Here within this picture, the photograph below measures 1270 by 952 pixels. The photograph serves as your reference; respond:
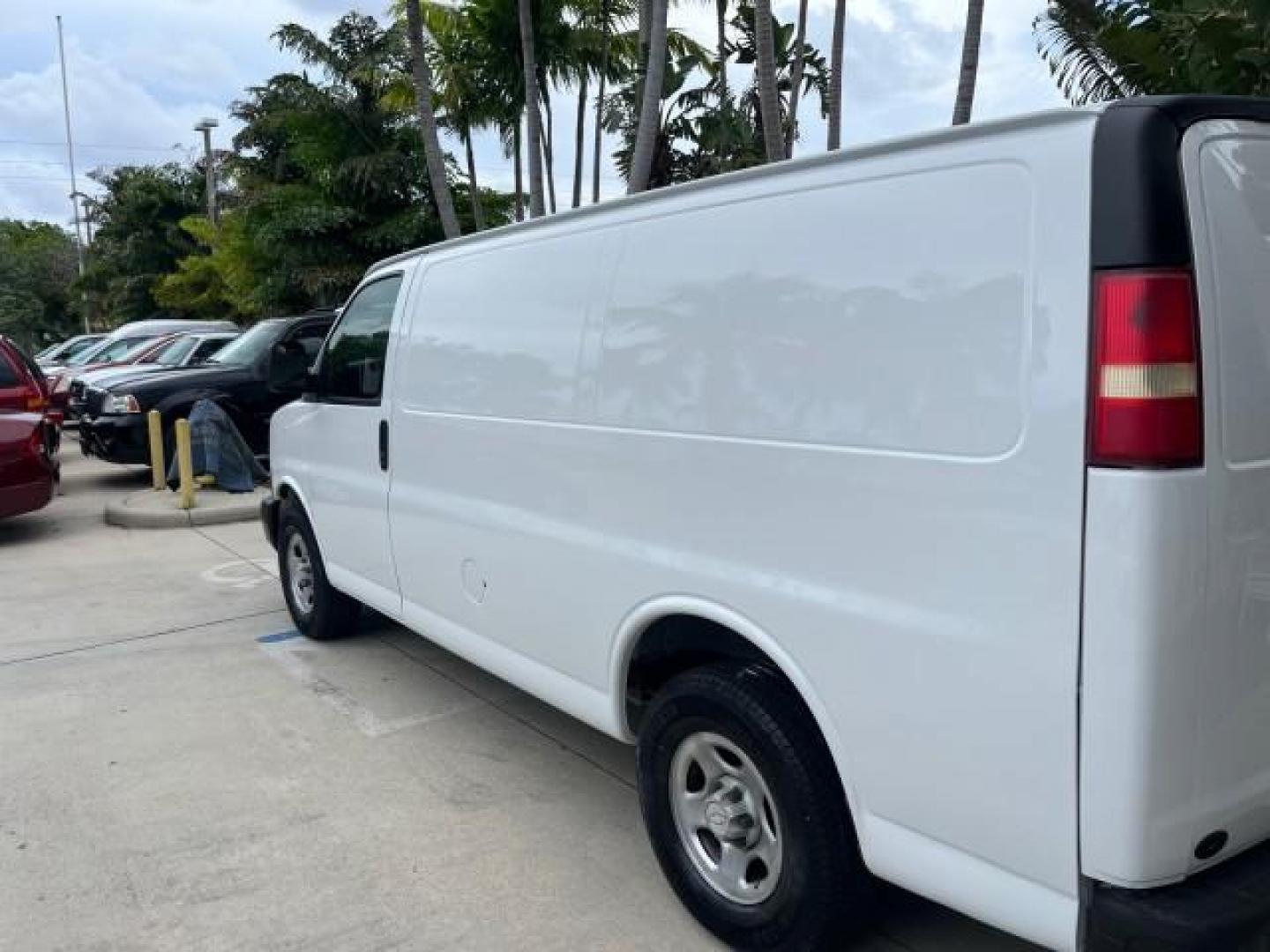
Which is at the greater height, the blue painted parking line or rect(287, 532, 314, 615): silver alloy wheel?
rect(287, 532, 314, 615): silver alloy wheel

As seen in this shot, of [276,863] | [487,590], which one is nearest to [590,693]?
[487,590]

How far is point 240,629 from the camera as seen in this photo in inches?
245

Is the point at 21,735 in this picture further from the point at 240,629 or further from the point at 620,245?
the point at 620,245

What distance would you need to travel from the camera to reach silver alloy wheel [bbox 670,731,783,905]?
2748 mm

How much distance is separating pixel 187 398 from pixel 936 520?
10.7 metres

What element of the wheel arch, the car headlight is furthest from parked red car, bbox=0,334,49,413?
the wheel arch

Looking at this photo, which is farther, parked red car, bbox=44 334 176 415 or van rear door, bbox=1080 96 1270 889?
parked red car, bbox=44 334 176 415

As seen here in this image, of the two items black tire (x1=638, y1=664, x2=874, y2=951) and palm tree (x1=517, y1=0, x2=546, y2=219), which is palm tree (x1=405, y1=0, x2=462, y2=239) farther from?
black tire (x1=638, y1=664, x2=874, y2=951)

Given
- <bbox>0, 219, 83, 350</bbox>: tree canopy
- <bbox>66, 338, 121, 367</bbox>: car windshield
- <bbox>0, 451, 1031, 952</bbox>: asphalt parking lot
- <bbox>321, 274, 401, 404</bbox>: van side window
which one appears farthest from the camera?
<bbox>0, 219, 83, 350</bbox>: tree canopy

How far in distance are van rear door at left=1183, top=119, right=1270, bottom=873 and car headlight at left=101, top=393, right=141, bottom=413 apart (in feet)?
37.1

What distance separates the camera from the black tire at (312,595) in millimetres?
5605

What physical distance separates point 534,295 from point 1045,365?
6.51 ft

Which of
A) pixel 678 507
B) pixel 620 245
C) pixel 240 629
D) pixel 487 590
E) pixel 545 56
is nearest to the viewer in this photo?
pixel 678 507

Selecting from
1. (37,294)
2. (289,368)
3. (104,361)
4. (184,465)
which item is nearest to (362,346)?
(289,368)
